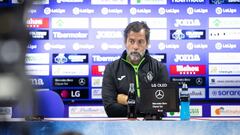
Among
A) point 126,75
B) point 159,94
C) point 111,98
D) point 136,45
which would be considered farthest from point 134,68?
point 159,94

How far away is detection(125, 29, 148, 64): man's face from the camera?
12.3 feet

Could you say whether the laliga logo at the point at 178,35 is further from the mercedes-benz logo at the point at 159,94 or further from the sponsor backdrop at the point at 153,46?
the mercedes-benz logo at the point at 159,94

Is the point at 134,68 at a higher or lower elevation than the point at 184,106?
higher

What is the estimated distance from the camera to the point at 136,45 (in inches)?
148

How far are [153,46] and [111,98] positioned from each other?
2.10 metres

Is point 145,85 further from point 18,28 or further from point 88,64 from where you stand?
point 88,64

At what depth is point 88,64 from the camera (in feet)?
17.9

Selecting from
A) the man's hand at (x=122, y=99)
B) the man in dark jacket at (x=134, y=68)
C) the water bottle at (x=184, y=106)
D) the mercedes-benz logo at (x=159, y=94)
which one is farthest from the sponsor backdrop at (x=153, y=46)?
the mercedes-benz logo at (x=159, y=94)

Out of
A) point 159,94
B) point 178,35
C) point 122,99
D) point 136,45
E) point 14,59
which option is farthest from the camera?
point 178,35

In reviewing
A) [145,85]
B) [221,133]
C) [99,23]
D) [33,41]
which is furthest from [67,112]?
[33,41]

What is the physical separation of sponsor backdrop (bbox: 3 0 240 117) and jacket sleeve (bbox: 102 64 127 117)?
1.66 m

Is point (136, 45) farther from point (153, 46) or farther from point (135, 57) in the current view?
point (153, 46)

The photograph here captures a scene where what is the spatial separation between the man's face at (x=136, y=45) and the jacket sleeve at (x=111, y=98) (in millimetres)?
246

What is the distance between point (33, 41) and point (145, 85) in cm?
225
